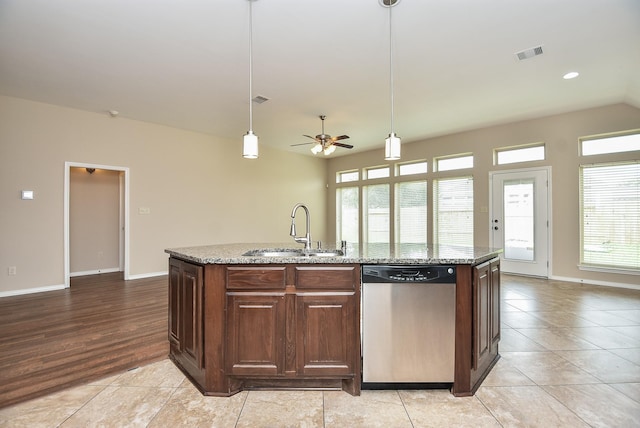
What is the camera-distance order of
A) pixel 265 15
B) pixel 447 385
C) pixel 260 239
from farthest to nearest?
1. pixel 260 239
2. pixel 265 15
3. pixel 447 385

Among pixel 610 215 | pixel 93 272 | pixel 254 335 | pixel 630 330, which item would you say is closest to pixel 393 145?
pixel 254 335

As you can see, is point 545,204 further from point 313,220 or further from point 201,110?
point 201,110

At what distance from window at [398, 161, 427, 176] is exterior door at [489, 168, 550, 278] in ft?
4.94

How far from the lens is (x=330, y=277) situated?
1.95 m

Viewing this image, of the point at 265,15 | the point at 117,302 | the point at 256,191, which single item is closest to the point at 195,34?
the point at 265,15

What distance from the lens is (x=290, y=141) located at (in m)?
6.96

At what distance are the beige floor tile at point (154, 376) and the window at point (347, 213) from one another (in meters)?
6.43

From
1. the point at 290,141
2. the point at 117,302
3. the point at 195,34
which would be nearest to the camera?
the point at 195,34

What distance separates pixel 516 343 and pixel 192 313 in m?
2.78

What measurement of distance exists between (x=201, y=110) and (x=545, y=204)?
6.17 metres

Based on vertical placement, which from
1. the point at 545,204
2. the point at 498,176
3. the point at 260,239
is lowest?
the point at 260,239

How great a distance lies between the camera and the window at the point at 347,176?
8564 millimetres

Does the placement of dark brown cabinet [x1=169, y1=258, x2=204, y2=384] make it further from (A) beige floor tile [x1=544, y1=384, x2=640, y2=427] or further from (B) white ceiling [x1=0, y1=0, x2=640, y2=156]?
(A) beige floor tile [x1=544, y1=384, x2=640, y2=427]

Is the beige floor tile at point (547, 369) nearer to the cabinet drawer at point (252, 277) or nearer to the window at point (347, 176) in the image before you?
the cabinet drawer at point (252, 277)
